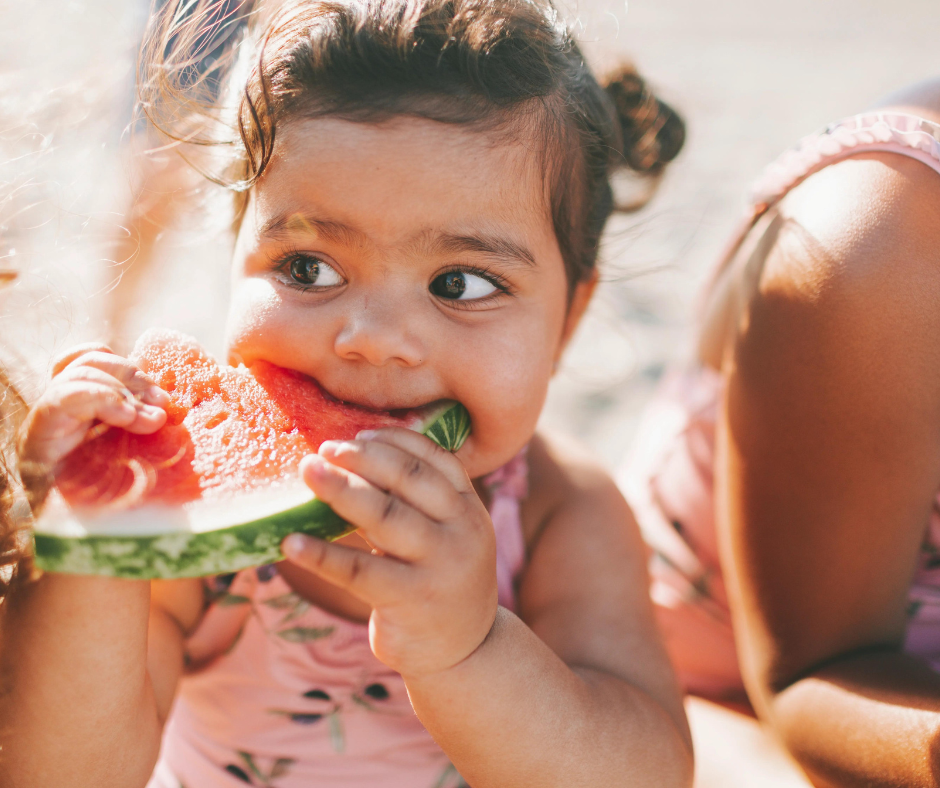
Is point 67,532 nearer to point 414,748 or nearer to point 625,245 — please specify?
point 414,748

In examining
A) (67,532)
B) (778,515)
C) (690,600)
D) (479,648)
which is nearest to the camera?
(67,532)

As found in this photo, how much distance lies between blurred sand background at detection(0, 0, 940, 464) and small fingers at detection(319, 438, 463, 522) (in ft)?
2.72

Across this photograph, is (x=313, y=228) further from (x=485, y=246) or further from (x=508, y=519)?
(x=508, y=519)

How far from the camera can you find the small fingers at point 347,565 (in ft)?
3.73

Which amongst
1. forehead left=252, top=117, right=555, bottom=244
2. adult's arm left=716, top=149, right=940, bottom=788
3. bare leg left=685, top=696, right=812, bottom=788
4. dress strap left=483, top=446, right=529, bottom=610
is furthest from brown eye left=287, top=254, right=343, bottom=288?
bare leg left=685, top=696, right=812, bottom=788

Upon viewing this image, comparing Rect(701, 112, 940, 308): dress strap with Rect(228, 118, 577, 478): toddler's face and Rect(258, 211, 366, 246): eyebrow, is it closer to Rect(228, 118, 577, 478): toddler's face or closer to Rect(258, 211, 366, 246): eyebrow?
Rect(228, 118, 577, 478): toddler's face

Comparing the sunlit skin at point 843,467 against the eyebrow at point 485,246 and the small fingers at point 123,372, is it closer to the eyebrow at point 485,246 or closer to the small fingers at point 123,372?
the eyebrow at point 485,246

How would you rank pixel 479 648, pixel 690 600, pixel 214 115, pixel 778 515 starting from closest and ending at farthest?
pixel 479 648
pixel 778 515
pixel 214 115
pixel 690 600

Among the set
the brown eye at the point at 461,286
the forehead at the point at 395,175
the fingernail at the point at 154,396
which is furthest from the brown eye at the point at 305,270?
the fingernail at the point at 154,396

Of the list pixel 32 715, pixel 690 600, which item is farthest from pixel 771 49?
pixel 32 715

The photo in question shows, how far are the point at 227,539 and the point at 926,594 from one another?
1.58 metres

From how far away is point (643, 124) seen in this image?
2375 mm

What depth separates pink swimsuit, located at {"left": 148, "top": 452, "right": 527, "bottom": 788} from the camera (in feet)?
5.86

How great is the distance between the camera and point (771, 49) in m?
9.34
